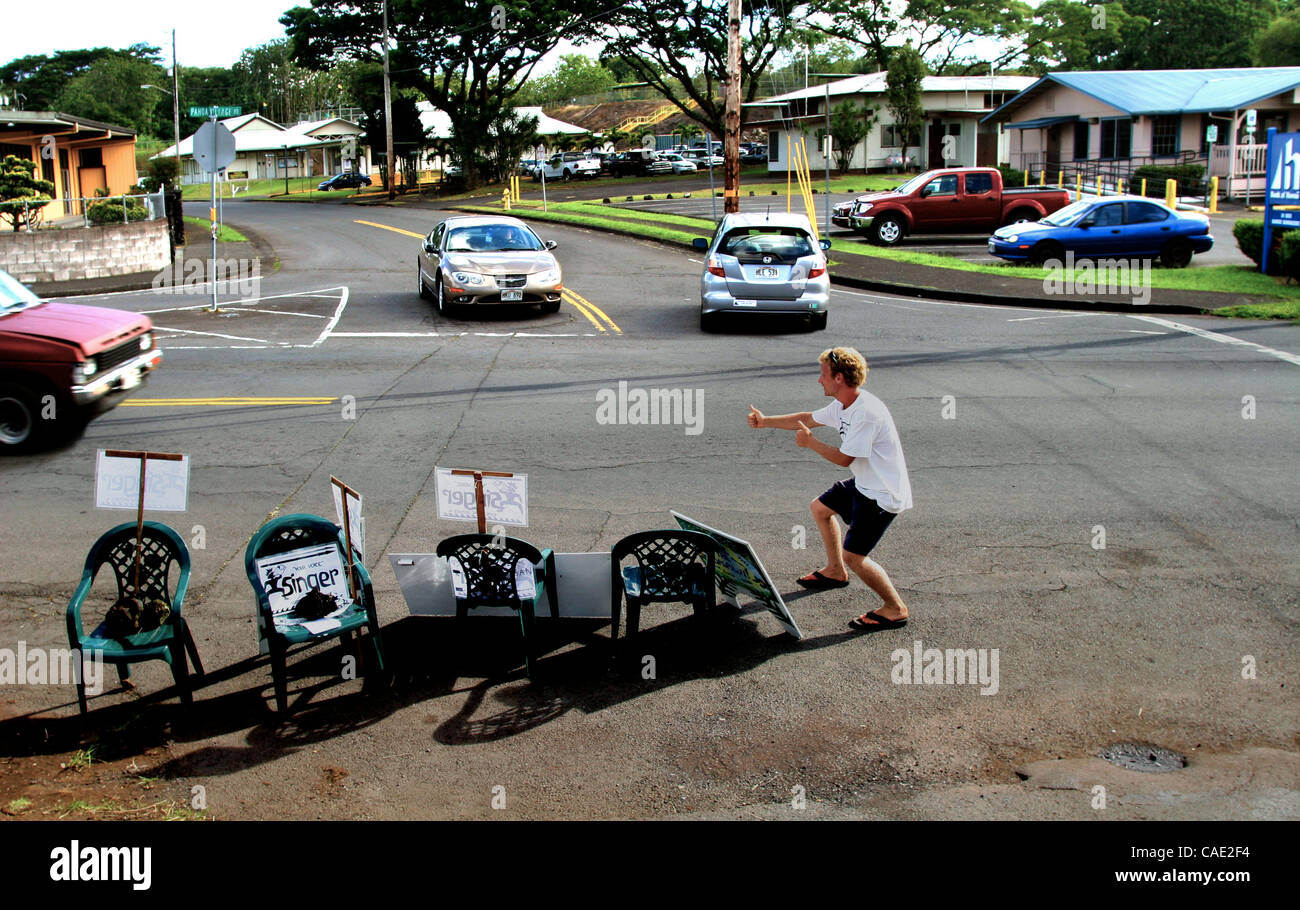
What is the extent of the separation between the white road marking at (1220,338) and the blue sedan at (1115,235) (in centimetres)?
580

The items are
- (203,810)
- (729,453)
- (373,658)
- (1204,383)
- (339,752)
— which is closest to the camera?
(203,810)

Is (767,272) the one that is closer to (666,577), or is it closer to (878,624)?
(878,624)

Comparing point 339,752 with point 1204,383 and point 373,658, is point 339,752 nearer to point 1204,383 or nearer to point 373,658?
point 373,658

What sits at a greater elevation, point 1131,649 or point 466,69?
point 466,69

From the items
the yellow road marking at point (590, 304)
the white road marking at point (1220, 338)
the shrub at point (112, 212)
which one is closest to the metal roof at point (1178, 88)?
the white road marking at point (1220, 338)

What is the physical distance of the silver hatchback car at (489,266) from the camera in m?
17.9

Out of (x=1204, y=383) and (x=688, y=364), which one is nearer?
(x=1204, y=383)

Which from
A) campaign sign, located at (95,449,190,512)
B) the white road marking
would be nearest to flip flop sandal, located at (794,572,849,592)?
campaign sign, located at (95,449,190,512)

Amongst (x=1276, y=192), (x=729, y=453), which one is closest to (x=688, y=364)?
(x=729, y=453)

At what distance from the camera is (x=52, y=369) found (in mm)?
10398

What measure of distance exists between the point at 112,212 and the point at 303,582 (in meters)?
23.9

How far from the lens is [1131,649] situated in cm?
663
